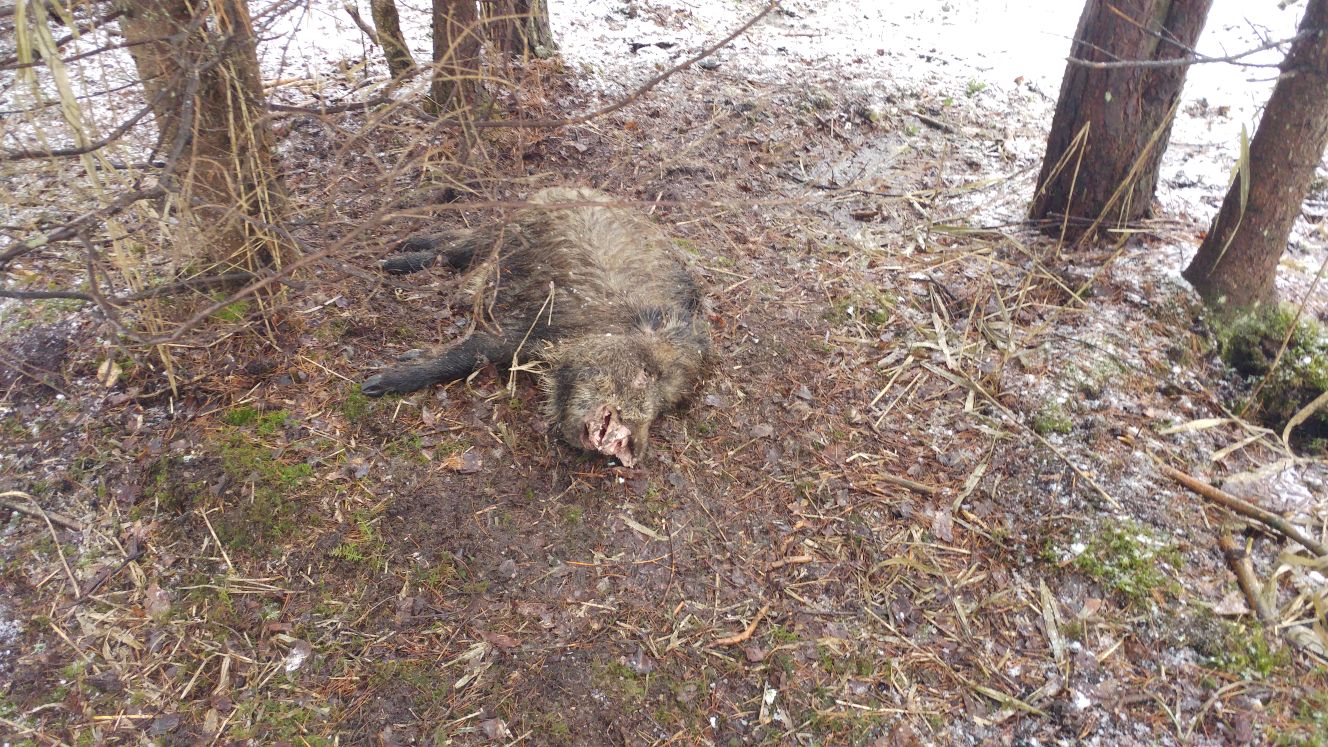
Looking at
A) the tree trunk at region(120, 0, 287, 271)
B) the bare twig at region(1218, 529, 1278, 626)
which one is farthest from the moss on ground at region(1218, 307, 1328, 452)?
the tree trunk at region(120, 0, 287, 271)

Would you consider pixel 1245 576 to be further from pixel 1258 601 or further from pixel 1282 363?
pixel 1282 363

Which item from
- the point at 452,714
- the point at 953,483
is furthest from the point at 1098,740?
the point at 452,714

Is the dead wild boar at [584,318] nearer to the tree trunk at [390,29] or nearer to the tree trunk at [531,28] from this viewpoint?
the tree trunk at [390,29]

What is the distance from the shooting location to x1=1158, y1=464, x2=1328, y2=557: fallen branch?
3.08 metres

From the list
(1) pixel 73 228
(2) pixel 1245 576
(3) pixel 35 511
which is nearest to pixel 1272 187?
(2) pixel 1245 576

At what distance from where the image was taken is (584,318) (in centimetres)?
425

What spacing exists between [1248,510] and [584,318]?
135 inches

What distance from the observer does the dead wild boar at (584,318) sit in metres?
3.74

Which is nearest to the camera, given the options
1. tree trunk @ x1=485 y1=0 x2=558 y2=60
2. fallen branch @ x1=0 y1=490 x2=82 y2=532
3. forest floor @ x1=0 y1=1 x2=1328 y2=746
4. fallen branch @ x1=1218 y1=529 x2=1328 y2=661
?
forest floor @ x1=0 y1=1 x2=1328 y2=746

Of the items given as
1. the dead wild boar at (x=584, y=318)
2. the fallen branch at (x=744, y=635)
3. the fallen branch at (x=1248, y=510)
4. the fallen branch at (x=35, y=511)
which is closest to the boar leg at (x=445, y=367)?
the dead wild boar at (x=584, y=318)

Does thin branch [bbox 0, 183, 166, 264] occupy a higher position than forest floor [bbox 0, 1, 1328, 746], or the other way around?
thin branch [bbox 0, 183, 166, 264]

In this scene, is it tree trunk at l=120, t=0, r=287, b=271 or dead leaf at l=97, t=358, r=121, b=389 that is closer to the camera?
tree trunk at l=120, t=0, r=287, b=271

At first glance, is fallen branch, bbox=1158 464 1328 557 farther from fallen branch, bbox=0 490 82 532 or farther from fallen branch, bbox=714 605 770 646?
fallen branch, bbox=0 490 82 532

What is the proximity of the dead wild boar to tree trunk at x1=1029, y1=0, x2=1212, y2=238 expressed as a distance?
2487 millimetres
